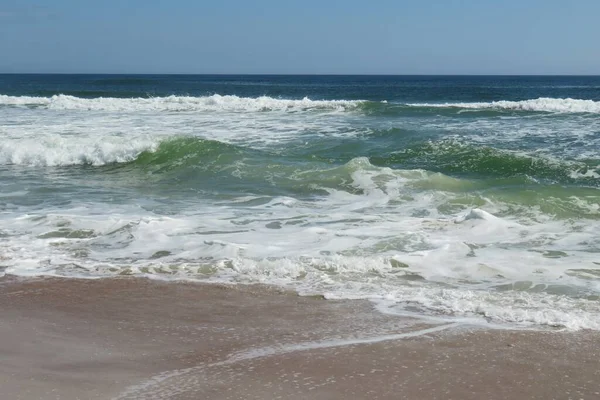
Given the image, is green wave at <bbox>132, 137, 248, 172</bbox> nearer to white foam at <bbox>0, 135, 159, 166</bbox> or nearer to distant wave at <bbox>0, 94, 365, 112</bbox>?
white foam at <bbox>0, 135, 159, 166</bbox>

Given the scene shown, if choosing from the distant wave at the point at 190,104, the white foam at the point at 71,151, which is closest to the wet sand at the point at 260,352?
the white foam at the point at 71,151

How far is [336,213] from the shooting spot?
8828 millimetres

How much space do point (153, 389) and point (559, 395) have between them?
2.10 metres

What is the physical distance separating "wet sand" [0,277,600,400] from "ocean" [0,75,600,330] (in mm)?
443

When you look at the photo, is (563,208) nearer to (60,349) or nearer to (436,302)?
(436,302)

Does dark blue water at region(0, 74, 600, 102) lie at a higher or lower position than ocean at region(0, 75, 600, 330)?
higher

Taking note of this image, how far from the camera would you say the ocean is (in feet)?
19.0

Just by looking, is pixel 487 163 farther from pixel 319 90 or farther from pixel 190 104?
pixel 319 90

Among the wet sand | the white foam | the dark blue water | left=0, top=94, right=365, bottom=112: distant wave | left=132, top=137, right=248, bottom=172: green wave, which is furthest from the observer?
the dark blue water

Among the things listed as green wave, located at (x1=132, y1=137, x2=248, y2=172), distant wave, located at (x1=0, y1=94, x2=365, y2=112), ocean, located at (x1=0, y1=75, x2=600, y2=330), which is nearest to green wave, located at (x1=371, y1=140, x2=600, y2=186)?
ocean, located at (x1=0, y1=75, x2=600, y2=330)

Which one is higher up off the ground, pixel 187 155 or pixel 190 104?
pixel 190 104

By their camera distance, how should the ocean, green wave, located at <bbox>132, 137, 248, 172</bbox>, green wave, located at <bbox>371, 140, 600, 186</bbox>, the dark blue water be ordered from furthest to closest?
the dark blue water
green wave, located at <bbox>132, 137, 248, 172</bbox>
green wave, located at <bbox>371, 140, 600, 186</bbox>
the ocean

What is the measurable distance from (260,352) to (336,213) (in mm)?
4686

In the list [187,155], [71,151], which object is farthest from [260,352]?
[71,151]
